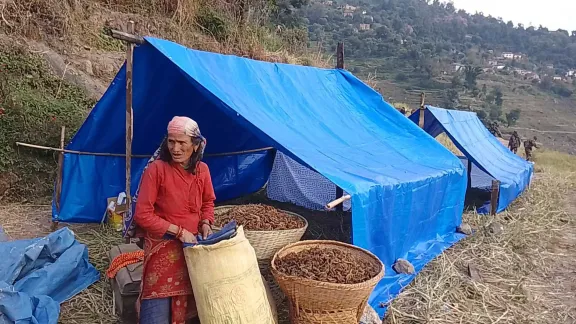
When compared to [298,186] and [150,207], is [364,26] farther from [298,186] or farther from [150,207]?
[150,207]

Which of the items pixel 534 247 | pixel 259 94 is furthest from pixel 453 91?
pixel 259 94

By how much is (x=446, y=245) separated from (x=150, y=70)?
10.7 feet

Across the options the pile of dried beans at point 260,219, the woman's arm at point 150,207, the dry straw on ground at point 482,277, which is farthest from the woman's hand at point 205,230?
the dry straw on ground at point 482,277

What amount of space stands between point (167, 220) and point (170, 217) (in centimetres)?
2

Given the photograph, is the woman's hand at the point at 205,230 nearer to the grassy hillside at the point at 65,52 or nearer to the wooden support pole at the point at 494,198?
the grassy hillside at the point at 65,52

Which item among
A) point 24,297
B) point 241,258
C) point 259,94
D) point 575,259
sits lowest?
point 575,259

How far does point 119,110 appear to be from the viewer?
3867mm

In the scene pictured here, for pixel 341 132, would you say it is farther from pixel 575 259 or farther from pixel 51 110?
pixel 51 110

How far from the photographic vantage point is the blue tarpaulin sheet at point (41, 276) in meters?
2.61

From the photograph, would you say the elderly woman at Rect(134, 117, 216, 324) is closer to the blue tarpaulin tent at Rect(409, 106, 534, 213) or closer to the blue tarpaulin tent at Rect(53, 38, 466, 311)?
the blue tarpaulin tent at Rect(53, 38, 466, 311)

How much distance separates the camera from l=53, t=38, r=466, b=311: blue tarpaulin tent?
10.8 ft

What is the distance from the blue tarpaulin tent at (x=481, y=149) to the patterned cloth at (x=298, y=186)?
1822 mm

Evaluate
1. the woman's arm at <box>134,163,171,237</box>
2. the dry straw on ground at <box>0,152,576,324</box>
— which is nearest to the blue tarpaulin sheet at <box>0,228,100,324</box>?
the dry straw on ground at <box>0,152,576,324</box>

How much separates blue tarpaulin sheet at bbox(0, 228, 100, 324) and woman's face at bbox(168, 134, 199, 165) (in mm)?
1222
